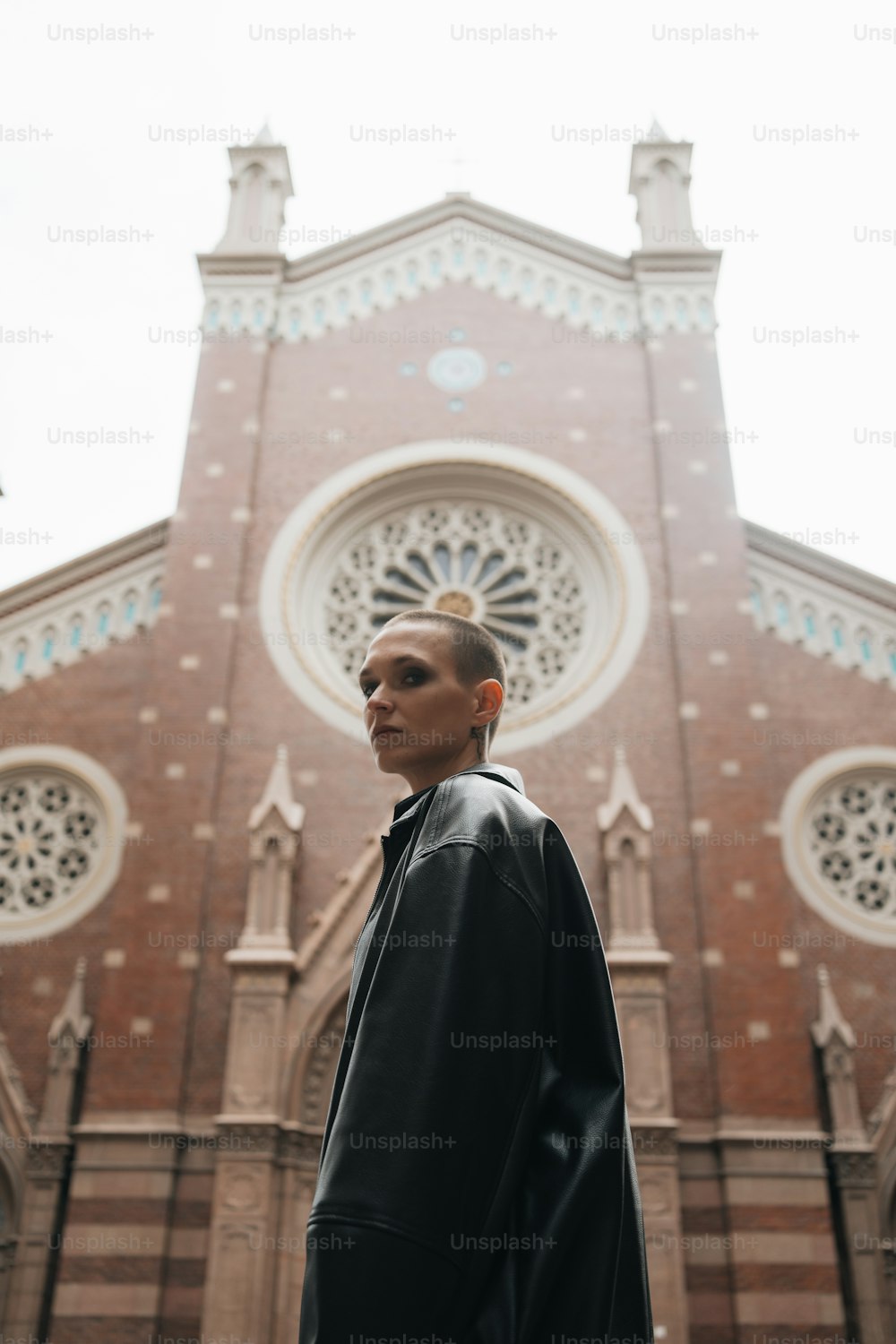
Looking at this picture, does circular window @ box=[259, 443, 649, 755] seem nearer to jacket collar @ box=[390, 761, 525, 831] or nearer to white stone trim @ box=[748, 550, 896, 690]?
white stone trim @ box=[748, 550, 896, 690]

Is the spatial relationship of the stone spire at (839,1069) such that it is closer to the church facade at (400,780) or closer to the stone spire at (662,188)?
the church facade at (400,780)

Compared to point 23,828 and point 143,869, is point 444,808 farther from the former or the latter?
point 23,828

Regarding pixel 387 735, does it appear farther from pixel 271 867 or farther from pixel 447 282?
pixel 447 282

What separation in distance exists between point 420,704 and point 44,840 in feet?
47.8

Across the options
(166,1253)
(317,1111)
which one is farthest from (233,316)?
(166,1253)

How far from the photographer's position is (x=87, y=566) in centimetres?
1698

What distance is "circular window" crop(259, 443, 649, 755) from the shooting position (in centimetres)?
1631

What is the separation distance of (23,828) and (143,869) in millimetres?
2376

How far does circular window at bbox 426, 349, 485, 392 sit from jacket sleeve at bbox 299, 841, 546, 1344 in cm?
1703

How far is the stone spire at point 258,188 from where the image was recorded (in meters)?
19.7

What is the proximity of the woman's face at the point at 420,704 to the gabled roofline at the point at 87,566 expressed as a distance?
1556cm

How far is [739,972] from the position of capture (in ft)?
45.2

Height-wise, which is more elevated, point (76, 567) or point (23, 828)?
point (76, 567)

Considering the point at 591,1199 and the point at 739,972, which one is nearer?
the point at 591,1199
